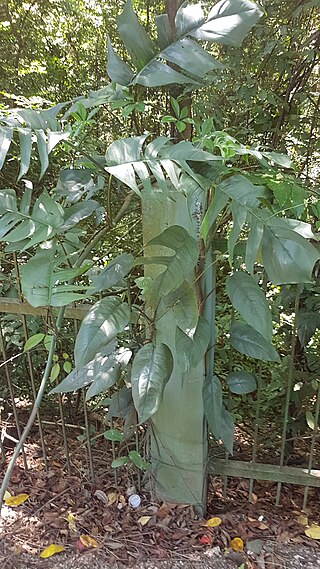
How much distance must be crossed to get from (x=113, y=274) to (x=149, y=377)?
37 centimetres

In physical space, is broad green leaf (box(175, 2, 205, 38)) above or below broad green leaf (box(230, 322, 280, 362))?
above

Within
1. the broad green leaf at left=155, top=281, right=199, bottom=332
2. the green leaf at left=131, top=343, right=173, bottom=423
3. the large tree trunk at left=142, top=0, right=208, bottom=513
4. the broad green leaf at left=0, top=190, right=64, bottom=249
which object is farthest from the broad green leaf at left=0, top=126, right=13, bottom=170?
the green leaf at left=131, top=343, right=173, bottom=423

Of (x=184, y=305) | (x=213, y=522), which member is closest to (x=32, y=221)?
(x=184, y=305)

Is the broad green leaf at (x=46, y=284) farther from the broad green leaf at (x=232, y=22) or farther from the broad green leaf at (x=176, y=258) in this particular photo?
the broad green leaf at (x=232, y=22)

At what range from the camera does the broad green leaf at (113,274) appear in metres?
1.60

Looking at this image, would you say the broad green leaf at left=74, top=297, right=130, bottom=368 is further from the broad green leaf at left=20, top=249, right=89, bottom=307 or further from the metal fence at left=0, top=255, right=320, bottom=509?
the metal fence at left=0, top=255, right=320, bottom=509

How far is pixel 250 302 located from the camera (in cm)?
148

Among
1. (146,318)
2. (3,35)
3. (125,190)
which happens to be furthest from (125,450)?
(3,35)

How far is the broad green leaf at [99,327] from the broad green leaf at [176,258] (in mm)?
189

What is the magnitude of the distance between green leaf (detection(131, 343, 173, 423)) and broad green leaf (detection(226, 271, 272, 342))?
0.34 meters

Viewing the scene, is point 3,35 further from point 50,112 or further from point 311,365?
point 311,365

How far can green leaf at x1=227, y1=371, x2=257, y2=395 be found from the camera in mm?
1883

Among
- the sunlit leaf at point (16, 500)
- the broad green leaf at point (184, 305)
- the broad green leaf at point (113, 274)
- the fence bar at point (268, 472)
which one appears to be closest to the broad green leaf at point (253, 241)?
the broad green leaf at point (184, 305)

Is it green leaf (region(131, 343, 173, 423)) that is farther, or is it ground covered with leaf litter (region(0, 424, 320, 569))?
ground covered with leaf litter (region(0, 424, 320, 569))
